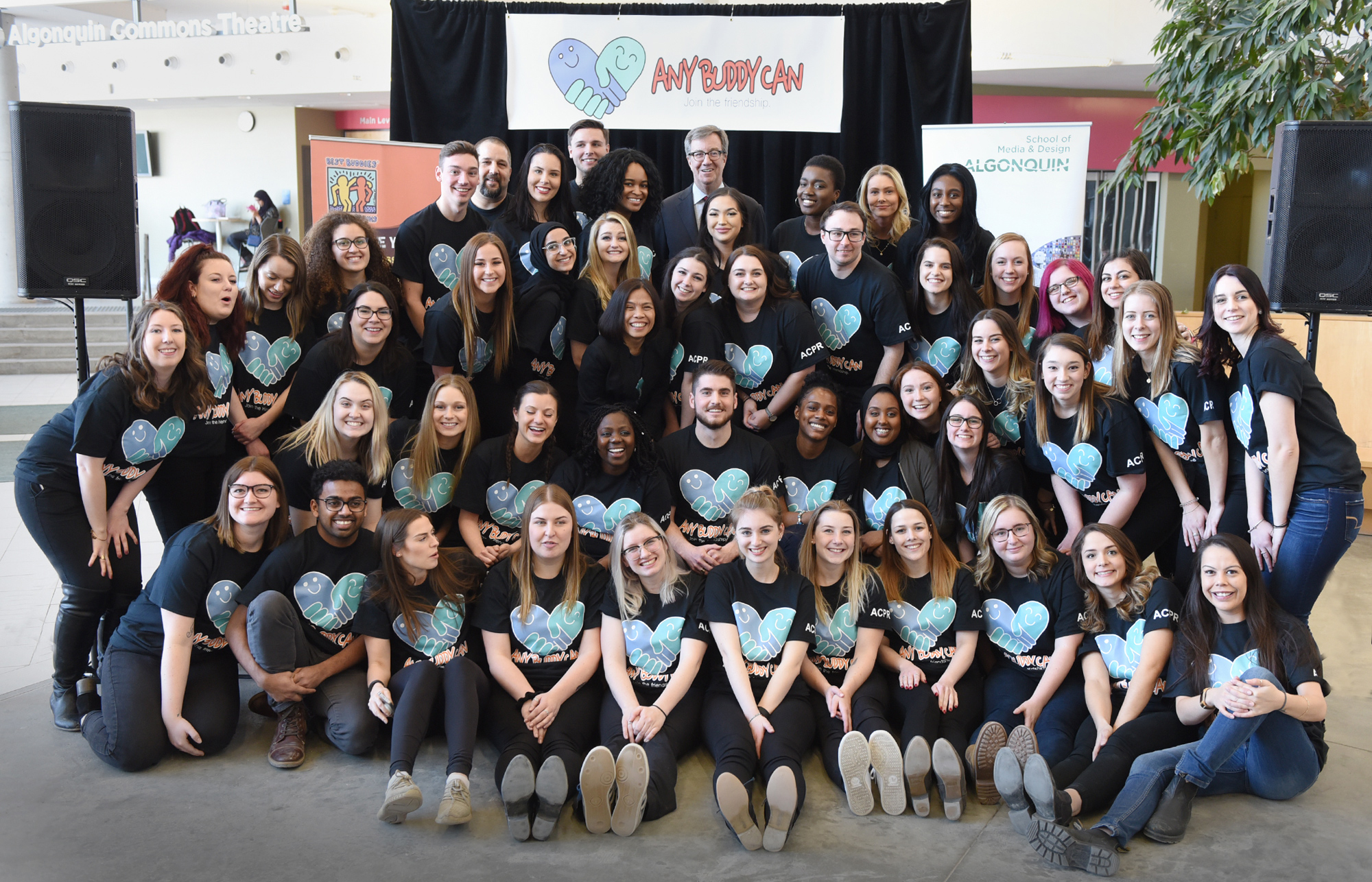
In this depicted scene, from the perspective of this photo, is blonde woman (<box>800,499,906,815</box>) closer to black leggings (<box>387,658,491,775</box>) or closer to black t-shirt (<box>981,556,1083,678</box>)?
black t-shirt (<box>981,556,1083,678</box>)

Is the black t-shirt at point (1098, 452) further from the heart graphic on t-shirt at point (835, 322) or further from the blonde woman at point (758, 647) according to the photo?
the blonde woman at point (758, 647)

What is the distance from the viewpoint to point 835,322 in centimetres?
365

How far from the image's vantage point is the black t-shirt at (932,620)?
9.58 ft

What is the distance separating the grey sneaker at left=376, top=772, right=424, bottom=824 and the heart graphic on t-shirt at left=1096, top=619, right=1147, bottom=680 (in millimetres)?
1823

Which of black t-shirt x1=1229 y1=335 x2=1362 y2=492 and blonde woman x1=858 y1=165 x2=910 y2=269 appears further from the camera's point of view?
blonde woman x1=858 y1=165 x2=910 y2=269

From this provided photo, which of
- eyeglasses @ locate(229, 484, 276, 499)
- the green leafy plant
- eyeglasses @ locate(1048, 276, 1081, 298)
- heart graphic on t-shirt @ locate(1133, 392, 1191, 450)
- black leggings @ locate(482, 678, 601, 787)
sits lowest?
black leggings @ locate(482, 678, 601, 787)

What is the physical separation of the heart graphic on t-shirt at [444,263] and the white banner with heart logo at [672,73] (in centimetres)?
202

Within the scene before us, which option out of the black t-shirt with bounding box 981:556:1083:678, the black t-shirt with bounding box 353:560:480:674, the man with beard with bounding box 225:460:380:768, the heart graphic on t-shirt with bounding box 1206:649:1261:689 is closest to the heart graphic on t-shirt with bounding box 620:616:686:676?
the black t-shirt with bounding box 353:560:480:674

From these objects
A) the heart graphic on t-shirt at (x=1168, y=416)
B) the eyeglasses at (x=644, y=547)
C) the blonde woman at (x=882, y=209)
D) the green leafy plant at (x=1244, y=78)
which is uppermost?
the green leafy plant at (x=1244, y=78)

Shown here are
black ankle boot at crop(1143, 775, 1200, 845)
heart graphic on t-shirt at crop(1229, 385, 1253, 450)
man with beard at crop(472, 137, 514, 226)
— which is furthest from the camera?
man with beard at crop(472, 137, 514, 226)

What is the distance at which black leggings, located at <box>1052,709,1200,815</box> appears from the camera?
2492 mm

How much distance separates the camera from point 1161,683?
2.75 metres

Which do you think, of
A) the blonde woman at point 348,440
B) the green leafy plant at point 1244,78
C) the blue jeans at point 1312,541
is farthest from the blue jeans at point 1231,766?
the green leafy plant at point 1244,78

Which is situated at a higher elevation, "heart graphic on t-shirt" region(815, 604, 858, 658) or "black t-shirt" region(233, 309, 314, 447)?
"black t-shirt" region(233, 309, 314, 447)
